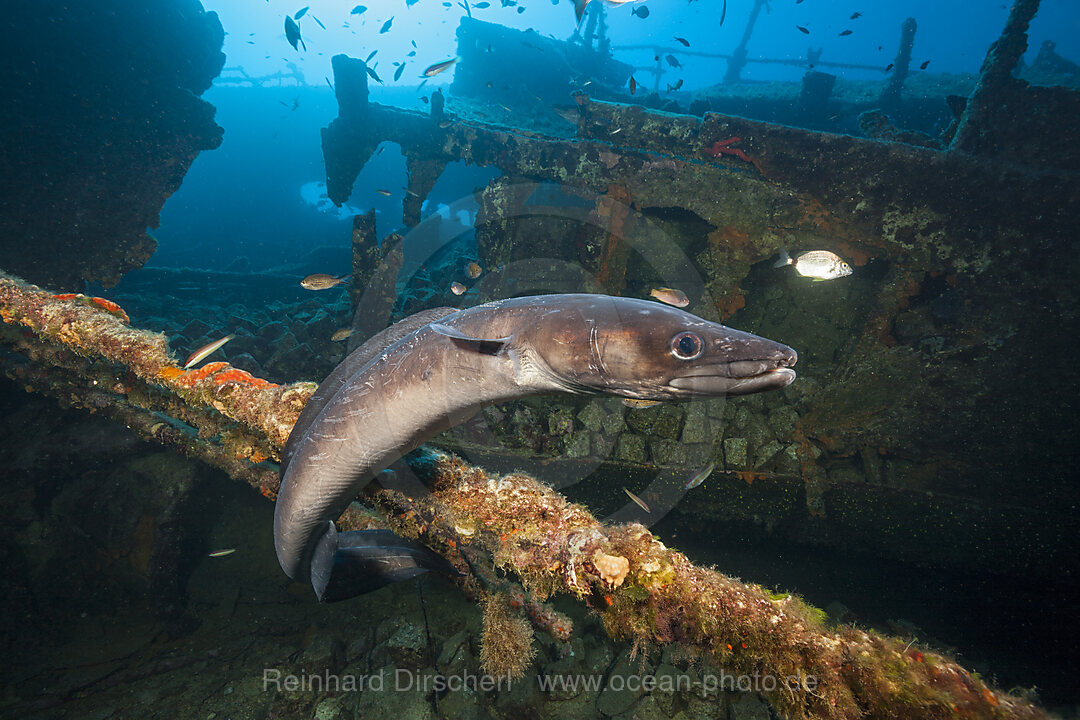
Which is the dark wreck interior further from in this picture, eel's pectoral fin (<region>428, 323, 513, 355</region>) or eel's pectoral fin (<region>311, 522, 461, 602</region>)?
eel's pectoral fin (<region>428, 323, 513, 355</region>)

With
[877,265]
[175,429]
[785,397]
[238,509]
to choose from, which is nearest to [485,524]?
[175,429]

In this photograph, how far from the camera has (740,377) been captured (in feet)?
5.58

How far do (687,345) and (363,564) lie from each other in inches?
117

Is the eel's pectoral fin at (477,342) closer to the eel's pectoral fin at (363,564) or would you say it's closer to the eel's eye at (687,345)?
the eel's eye at (687,345)

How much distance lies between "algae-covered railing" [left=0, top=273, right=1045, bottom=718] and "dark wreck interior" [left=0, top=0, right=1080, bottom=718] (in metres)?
0.06

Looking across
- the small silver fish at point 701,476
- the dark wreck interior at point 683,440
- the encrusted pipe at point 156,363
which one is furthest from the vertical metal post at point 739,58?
the encrusted pipe at point 156,363

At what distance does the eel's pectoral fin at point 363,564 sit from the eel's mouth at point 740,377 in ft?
8.29

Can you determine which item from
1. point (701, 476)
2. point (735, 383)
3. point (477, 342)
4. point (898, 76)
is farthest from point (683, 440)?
point (898, 76)

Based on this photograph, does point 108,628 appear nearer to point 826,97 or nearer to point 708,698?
point 708,698

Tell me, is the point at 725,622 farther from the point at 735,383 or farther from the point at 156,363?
the point at 156,363

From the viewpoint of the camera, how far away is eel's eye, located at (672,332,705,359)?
5.74ft

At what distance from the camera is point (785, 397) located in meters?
5.90

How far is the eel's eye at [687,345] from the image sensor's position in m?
1.75

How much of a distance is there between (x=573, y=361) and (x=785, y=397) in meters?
5.32
